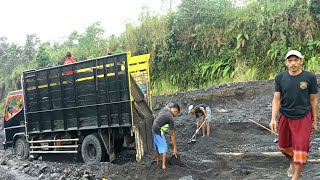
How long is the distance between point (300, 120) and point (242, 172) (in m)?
2.44

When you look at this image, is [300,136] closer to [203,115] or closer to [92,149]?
[92,149]

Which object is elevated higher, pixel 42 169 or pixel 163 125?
pixel 163 125

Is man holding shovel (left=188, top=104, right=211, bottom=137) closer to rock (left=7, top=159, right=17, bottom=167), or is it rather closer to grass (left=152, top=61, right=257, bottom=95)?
grass (left=152, top=61, right=257, bottom=95)

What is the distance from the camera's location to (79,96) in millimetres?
10250

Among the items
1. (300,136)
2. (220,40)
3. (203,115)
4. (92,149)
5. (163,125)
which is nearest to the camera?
(300,136)

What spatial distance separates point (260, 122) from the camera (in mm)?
11828

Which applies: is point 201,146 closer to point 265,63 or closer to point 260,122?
point 260,122

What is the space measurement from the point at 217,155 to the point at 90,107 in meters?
3.59

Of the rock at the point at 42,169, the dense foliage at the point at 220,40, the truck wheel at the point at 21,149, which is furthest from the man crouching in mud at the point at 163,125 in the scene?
the dense foliage at the point at 220,40

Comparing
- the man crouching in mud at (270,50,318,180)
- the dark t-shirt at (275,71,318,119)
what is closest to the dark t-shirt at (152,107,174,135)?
the man crouching in mud at (270,50,318,180)

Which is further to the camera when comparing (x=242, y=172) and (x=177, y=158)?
(x=177, y=158)

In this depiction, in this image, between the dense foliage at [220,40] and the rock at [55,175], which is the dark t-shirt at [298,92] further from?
the dense foliage at [220,40]

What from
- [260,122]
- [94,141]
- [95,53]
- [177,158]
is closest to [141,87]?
[94,141]

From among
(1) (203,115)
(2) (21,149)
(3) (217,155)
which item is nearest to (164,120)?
(3) (217,155)
